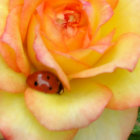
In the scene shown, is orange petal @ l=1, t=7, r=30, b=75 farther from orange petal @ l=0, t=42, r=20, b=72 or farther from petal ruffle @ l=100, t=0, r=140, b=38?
petal ruffle @ l=100, t=0, r=140, b=38

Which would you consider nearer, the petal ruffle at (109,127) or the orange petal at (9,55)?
the orange petal at (9,55)

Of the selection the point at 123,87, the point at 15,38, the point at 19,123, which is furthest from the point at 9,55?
the point at 123,87

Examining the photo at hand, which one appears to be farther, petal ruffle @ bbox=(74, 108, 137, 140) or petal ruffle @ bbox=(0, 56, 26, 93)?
petal ruffle @ bbox=(74, 108, 137, 140)

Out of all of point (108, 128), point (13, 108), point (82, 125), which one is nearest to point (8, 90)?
point (13, 108)

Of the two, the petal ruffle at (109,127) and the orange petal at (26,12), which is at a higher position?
the orange petal at (26,12)

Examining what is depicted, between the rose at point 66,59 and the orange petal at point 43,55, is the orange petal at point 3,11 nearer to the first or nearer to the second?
the rose at point 66,59

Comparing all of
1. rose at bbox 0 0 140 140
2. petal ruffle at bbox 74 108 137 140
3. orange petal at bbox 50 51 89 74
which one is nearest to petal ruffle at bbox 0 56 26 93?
rose at bbox 0 0 140 140

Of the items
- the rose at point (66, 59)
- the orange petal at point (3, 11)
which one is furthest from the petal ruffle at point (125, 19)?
the orange petal at point (3, 11)

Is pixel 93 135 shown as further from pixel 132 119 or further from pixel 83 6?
pixel 83 6
